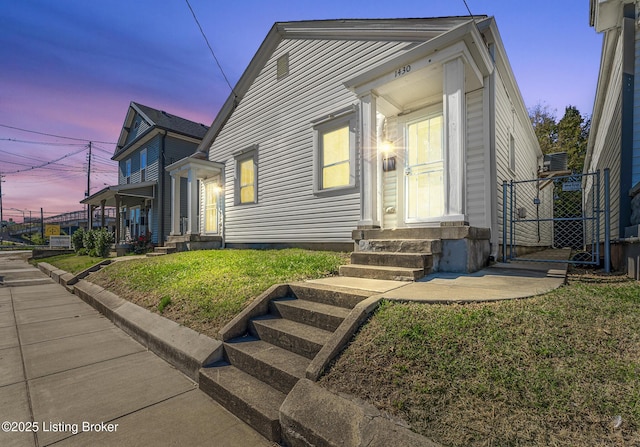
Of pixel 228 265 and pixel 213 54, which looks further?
pixel 213 54

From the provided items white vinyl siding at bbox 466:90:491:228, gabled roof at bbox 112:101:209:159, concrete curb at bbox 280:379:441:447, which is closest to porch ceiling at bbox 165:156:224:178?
gabled roof at bbox 112:101:209:159

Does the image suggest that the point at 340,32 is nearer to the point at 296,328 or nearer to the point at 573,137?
the point at 296,328

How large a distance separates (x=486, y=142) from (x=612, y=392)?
4.81 meters

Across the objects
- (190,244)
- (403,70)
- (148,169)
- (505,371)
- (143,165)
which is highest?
(143,165)

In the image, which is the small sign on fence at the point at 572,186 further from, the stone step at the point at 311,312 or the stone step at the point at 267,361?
the stone step at the point at 267,361

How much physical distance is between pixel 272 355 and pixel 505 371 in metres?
1.74

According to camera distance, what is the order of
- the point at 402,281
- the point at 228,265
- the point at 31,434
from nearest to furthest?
the point at 31,434
the point at 402,281
the point at 228,265

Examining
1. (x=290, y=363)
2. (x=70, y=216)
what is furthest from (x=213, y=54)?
(x=70, y=216)

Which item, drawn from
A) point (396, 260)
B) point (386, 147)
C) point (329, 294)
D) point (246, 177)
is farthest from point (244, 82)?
point (329, 294)

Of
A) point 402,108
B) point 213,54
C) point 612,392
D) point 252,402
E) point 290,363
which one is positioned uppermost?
point 213,54

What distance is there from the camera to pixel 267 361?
2426mm

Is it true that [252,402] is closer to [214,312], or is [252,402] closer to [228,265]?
[214,312]

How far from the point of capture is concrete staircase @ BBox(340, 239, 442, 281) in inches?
156

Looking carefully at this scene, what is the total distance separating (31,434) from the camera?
2014 millimetres
